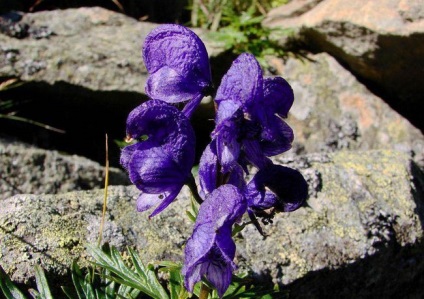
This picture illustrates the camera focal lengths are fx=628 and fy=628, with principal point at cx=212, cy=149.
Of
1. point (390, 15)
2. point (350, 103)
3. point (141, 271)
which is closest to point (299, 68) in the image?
point (350, 103)

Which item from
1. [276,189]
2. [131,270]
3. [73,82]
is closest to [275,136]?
[276,189]

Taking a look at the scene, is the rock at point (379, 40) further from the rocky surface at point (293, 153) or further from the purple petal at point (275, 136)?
the purple petal at point (275, 136)

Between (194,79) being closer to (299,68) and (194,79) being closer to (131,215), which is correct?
(131,215)

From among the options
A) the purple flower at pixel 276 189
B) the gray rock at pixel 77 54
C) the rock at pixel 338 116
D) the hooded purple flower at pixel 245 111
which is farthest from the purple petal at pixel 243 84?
the rock at pixel 338 116

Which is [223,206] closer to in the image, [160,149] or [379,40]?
[160,149]

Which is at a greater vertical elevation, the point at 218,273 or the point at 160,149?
the point at 160,149

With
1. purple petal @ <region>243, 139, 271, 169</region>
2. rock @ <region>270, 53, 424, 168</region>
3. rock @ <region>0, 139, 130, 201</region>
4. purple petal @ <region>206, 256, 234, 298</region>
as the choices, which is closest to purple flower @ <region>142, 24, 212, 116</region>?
purple petal @ <region>243, 139, 271, 169</region>

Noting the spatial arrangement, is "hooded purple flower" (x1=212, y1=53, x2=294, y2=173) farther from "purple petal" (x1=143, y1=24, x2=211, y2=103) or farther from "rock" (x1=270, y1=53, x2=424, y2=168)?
"rock" (x1=270, y1=53, x2=424, y2=168)
